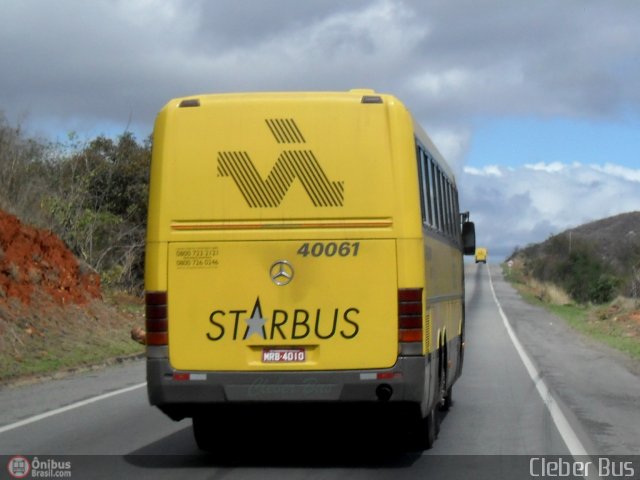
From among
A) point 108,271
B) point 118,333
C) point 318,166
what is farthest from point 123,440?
point 108,271

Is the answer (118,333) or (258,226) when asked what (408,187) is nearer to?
(258,226)

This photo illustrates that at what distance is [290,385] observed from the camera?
397 inches

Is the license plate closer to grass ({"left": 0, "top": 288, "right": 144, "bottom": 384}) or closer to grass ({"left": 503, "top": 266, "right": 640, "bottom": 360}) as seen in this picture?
Answer: grass ({"left": 0, "top": 288, "right": 144, "bottom": 384})

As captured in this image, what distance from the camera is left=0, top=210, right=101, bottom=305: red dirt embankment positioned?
25375 mm

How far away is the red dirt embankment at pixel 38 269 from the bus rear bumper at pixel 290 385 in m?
15.1

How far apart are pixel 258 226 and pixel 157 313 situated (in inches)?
47.3

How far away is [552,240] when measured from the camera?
102 m

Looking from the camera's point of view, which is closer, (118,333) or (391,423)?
(391,423)

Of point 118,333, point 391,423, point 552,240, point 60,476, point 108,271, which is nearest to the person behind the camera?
point 60,476

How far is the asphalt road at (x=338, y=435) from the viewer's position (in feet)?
34.3

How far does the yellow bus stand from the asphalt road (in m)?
0.68

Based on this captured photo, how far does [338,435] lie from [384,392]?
276 cm

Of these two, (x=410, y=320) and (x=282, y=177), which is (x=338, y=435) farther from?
(x=282, y=177)

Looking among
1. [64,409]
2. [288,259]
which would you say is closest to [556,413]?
[288,259]
